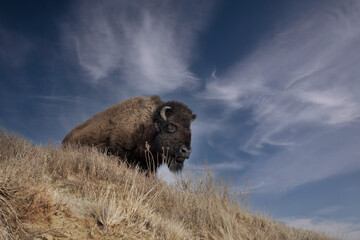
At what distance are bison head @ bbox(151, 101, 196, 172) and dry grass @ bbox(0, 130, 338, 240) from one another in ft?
6.86

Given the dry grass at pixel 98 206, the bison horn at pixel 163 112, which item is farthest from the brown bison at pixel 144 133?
the dry grass at pixel 98 206

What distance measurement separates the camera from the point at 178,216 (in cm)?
523

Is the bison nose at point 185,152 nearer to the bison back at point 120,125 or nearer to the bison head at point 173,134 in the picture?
the bison head at point 173,134

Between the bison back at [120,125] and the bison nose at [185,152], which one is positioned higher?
the bison back at [120,125]

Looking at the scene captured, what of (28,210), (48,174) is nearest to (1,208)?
(28,210)

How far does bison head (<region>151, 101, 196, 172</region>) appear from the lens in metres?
9.20

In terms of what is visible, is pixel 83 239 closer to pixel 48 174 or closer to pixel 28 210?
pixel 28 210

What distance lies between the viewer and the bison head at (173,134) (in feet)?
30.2

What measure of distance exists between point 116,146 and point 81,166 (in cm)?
373

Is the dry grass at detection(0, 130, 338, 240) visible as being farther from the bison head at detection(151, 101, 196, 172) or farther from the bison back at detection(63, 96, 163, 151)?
the bison back at detection(63, 96, 163, 151)

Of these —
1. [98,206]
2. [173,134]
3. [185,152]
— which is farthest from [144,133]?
[98,206]

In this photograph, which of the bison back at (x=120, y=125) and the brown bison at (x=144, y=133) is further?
the bison back at (x=120, y=125)

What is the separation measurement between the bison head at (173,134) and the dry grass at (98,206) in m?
2.09

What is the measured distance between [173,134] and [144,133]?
40.9 inches
